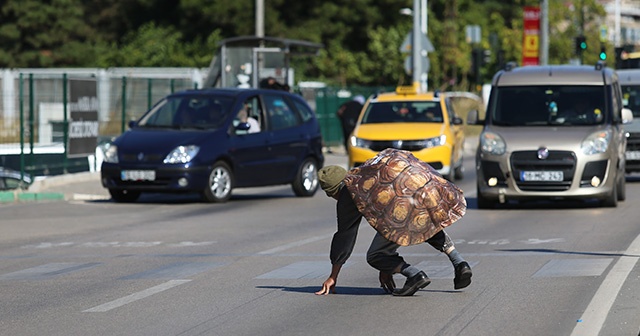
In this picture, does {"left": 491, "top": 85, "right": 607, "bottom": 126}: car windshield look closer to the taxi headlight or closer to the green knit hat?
the taxi headlight

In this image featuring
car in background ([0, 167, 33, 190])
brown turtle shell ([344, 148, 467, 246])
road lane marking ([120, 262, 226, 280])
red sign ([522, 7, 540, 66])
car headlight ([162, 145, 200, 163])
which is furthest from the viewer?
red sign ([522, 7, 540, 66])

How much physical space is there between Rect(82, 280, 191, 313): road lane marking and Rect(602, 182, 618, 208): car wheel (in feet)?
28.7

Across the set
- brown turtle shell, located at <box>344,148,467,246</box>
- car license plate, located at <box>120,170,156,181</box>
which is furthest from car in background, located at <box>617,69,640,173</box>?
brown turtle shell, located at <box>344,148,467,246</box>

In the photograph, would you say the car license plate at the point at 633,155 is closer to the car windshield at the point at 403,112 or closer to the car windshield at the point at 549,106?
the car windshield at the point at 403,112

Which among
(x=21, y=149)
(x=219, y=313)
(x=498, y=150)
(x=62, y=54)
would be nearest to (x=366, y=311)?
(x=219, y=313)

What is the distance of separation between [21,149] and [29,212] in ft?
14.2

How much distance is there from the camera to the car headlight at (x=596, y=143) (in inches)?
732

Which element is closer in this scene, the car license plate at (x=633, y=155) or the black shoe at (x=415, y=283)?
the black shoe at (x=415, y=283)

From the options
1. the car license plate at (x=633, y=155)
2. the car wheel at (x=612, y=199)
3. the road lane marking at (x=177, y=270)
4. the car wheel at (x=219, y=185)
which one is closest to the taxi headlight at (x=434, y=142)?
the car license plate at (x=633, y=155)

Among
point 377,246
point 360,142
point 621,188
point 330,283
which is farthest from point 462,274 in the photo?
point 360,142

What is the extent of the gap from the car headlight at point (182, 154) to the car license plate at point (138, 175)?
0.29m

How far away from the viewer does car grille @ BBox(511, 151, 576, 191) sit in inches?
727

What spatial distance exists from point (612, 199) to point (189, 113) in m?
6.64

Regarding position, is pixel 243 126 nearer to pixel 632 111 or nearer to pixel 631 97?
pixel 632 111
